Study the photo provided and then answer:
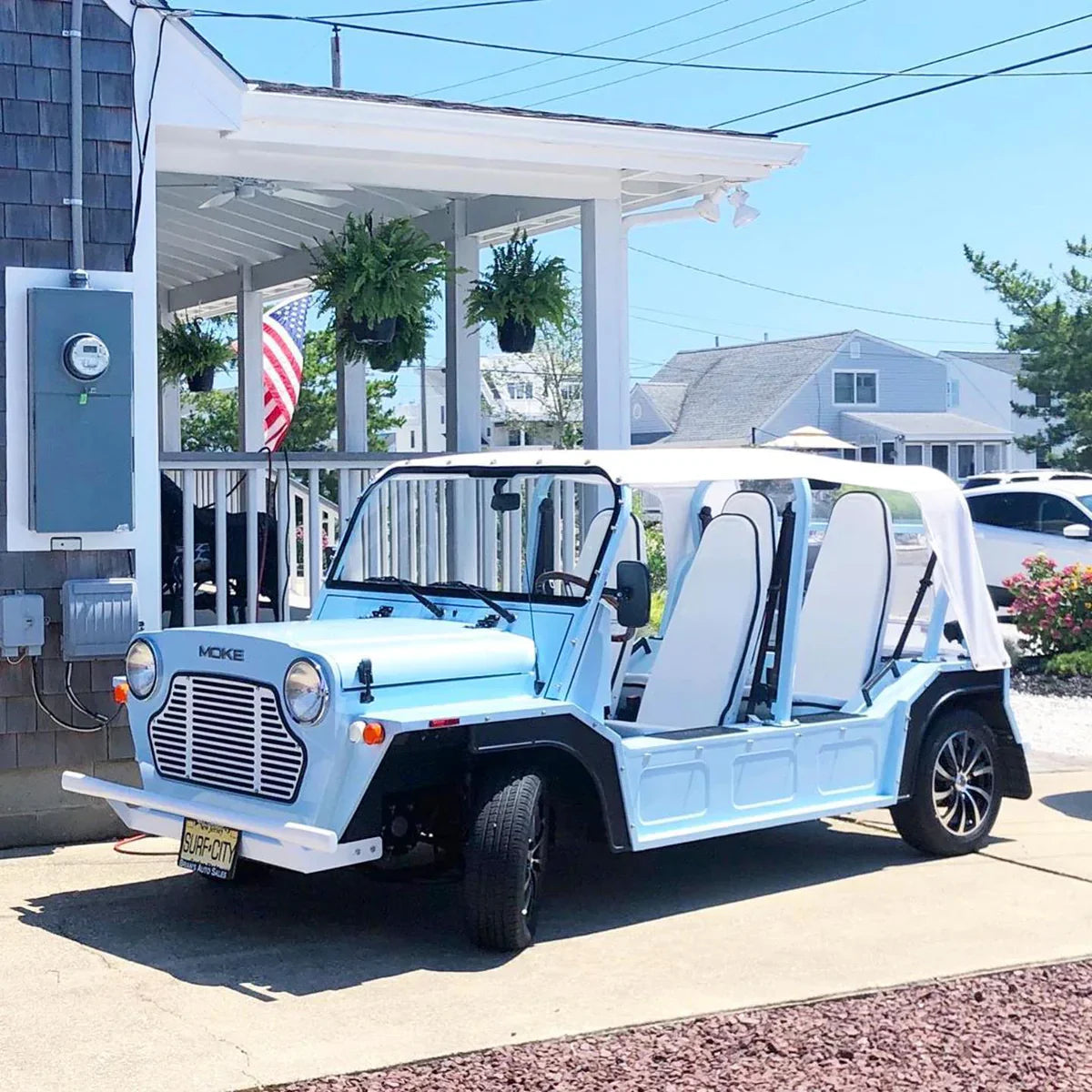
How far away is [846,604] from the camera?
817 centimetres

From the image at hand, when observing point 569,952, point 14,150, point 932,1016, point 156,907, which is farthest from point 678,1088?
point 14,150

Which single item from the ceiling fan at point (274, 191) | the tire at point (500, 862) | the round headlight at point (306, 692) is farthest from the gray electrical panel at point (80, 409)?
the tire at point (500, 862)

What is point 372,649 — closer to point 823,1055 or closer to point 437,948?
point 437,948

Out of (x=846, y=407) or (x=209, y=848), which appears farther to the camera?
(x=846, y=407)

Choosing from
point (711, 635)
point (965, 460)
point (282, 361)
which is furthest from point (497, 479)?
point (965, 460)

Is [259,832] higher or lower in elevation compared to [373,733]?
lower

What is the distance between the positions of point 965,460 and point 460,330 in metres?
43.7

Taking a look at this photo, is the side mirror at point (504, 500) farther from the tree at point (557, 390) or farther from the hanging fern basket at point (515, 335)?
the tree at point (557, 390)

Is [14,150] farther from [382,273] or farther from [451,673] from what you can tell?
[451,673]

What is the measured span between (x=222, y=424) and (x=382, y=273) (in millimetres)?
25775

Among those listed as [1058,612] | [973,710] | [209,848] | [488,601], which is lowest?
[209,848]

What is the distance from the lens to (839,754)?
24.6 ft

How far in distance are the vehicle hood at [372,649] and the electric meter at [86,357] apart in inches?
73.9

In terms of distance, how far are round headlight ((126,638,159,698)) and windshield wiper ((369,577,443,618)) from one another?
1.21m
